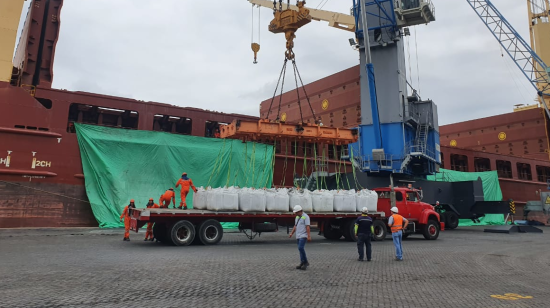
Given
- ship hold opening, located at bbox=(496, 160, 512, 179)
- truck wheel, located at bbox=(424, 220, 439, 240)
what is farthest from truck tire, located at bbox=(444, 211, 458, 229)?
ship hold opening, located at bbox=(496, 160, 512, 179)

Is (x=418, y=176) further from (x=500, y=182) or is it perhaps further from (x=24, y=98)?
(x=24, y=98)

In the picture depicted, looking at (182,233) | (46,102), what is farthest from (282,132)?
(46,102)

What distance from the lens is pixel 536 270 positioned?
8.86 m

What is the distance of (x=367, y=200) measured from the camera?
617 inches

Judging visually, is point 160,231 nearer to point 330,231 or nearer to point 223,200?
point 223,200

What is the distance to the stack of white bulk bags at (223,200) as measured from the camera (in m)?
12.8

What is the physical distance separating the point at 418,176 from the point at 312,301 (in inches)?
982

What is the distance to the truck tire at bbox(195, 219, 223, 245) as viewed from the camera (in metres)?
12.5

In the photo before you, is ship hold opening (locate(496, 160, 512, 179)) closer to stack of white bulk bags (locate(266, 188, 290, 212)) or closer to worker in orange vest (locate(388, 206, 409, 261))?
stack of white bulk bags (locate(266, 188, 290, 212))

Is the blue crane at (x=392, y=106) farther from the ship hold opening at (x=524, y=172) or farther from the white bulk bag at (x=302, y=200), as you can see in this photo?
the ship hold opening at (x=524, y=172)

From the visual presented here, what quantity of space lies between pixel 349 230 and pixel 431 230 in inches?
166

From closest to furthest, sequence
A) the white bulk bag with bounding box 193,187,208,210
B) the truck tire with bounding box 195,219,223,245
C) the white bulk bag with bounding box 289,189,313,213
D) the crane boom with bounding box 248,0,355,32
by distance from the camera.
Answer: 1. the truck tire with bounding box 195,219,223,245
2. the white bulk bag with bounding box 193,187,208,210
3. the white bulk bag with bounding box 289,189,313,213
4. the crane boom with bounding box 248,0,355,32

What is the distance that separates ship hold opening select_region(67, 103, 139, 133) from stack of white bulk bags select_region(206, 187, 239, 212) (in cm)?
1132

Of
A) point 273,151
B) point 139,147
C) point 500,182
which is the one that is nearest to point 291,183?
point 273,151
